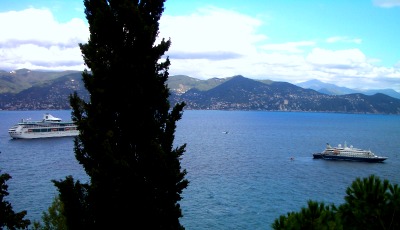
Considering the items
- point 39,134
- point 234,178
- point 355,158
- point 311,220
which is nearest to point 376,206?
point 311,220

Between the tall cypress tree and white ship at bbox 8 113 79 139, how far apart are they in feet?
464

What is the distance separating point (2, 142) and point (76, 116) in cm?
14365

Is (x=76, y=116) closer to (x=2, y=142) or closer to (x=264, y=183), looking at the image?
(x=264, y=183)

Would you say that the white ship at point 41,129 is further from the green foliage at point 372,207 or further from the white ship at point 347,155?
the green foliage at point 372,207

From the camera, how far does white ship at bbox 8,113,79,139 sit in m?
148

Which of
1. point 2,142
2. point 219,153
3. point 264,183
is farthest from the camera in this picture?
point 2,142

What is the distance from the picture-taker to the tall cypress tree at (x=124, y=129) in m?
14.3

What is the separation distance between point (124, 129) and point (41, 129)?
505ft

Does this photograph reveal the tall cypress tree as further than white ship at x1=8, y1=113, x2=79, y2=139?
No

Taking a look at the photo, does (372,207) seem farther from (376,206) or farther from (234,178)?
(234,178)

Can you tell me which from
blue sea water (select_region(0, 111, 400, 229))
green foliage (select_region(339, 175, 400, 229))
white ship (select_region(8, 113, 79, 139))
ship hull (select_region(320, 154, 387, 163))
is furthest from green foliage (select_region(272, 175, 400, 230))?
white ship (select_region(8, 113, 79, 139))

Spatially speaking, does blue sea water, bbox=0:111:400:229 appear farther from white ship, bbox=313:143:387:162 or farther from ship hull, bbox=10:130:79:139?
ship hull, bbox=10:130:79:139

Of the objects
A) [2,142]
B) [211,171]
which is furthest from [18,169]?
[2,142]

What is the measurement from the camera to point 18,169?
8244 centimetres
